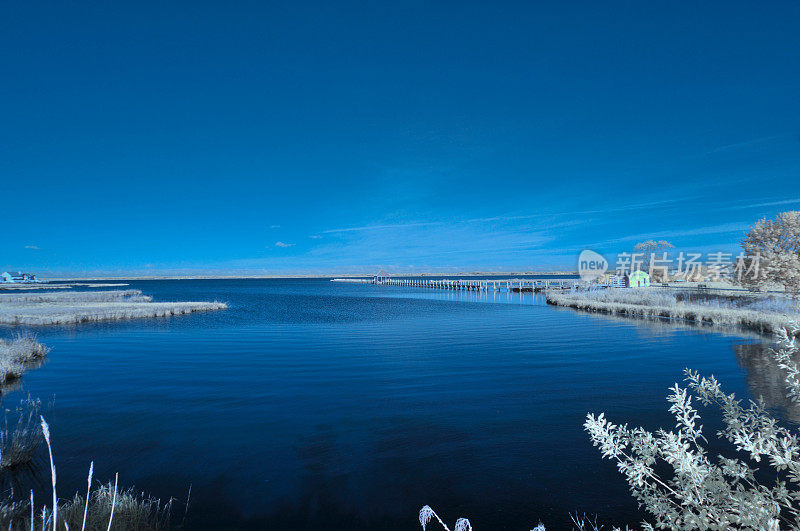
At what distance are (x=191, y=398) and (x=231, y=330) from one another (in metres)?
16.9

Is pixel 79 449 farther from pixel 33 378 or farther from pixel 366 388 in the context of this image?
pixel 33 378

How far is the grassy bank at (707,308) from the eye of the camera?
87.6ft

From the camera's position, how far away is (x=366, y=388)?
13586mm

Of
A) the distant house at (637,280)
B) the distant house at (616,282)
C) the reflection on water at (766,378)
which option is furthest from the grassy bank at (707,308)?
the distant house at (616,282)

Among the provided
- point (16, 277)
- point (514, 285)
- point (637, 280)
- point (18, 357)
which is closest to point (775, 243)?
point (637, 280)

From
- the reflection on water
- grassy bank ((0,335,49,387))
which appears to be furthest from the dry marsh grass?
grassy bank ((0,335,49,387))

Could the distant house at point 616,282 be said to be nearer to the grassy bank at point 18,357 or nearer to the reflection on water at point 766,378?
the reflection on water at point 766,378

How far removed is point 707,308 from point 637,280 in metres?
30.7

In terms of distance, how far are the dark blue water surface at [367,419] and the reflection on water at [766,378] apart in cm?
13

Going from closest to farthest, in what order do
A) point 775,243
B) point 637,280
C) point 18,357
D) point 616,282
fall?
point 18,357 → point 775,243 → point 637,280 → point 616,282

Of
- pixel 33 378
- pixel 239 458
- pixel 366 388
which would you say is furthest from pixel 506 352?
pixel 33 378

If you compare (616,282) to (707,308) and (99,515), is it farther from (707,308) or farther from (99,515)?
(99,515)

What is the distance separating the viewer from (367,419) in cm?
1062

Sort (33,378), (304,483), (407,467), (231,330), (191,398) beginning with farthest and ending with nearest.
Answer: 1. (231,330)
2. (33,378)
3. (191,398)
4. (407,467)
5. (304,483)
